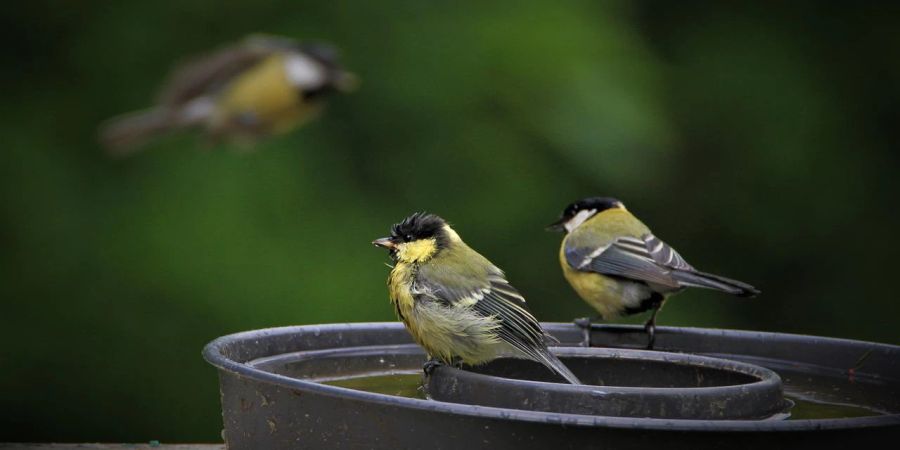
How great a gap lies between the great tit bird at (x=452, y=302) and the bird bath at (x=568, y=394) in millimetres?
80

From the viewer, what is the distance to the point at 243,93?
4.60 m

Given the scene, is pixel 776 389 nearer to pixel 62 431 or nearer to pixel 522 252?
pixel 522 252

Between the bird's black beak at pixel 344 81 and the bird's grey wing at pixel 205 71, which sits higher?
the bird's grey wing at pixel 205 71

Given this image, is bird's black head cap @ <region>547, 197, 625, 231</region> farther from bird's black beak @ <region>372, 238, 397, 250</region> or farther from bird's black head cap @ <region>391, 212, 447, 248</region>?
bird's black beak @ <region>372, 238, 397, 250</region>

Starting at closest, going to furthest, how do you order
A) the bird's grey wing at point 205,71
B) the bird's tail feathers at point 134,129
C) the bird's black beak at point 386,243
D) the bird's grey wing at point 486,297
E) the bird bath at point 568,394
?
1. the bird bath at point 568,394
2. the bird's grey wing at point 486,297
3. the bird's black beak at point 386,243
4. the bird's tail feathers at point 134,129
5. the bird's grey wing at point 205,71

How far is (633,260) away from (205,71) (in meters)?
1.70

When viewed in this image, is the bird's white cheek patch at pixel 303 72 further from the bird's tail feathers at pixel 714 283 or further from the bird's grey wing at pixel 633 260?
the bird's tail feathers at pixel 714 283

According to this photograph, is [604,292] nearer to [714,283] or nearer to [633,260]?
[633,260]

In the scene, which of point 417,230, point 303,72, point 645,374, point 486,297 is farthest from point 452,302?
point 303,72

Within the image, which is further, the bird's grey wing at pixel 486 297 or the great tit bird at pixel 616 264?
the great tit bird at pixel 616 264

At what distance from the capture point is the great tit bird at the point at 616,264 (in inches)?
170

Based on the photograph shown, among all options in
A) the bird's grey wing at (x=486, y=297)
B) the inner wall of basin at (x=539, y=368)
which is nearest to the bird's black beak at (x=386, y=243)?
the bird's grey wing at (x=486, y=297)

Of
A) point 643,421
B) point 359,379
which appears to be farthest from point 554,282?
point 643,421

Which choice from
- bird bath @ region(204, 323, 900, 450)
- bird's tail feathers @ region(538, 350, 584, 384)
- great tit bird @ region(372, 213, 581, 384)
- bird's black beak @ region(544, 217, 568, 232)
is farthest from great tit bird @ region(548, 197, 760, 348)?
bird's tail feathers @ region(538, 350, 584, 384)
